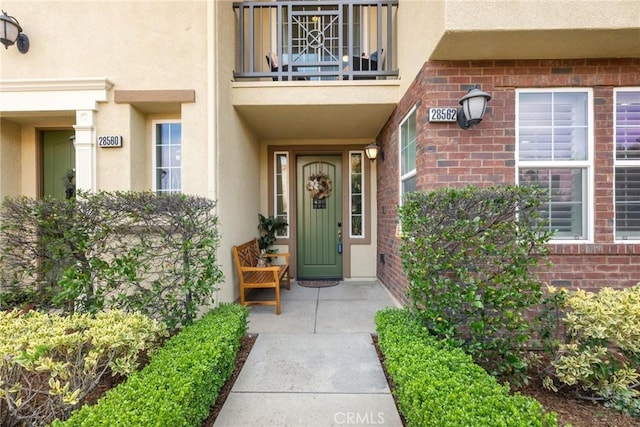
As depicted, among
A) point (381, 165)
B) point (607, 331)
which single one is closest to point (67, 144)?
point (381, 165)

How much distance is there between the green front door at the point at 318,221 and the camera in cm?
574

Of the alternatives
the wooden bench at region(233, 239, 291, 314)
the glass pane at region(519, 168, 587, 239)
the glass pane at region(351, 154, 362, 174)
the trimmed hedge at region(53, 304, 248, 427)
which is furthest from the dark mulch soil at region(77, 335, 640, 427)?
the glass pane at region(351, 154, 362, 174)

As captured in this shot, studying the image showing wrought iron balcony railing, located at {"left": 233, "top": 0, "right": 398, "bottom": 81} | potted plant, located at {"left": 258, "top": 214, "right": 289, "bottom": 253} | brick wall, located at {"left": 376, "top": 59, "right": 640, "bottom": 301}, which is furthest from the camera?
potted plant, located at {"left": 258, "top": 214, "right": 289, "bottom": 253}

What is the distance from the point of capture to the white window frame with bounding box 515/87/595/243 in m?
3.01

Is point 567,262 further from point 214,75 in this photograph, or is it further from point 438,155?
point 214,75

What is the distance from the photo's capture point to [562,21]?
8.27ft

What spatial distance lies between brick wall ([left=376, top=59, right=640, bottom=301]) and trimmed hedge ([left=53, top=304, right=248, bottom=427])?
8.31ft

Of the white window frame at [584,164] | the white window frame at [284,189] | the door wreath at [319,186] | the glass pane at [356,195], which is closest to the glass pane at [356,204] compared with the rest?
the glass pane at [356,195]

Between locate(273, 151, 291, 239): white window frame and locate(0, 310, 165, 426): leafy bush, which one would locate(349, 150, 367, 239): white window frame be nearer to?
locate(273, 151, 291, 239): white window frame

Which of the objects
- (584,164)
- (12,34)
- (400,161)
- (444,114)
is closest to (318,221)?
(400,161)

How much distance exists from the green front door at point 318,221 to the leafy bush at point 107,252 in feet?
9.22

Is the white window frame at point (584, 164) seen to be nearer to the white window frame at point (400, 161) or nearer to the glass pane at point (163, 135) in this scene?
the white window frame at point (400, 161)

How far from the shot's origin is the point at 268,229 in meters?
5.54

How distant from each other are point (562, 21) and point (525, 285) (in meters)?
2.32
